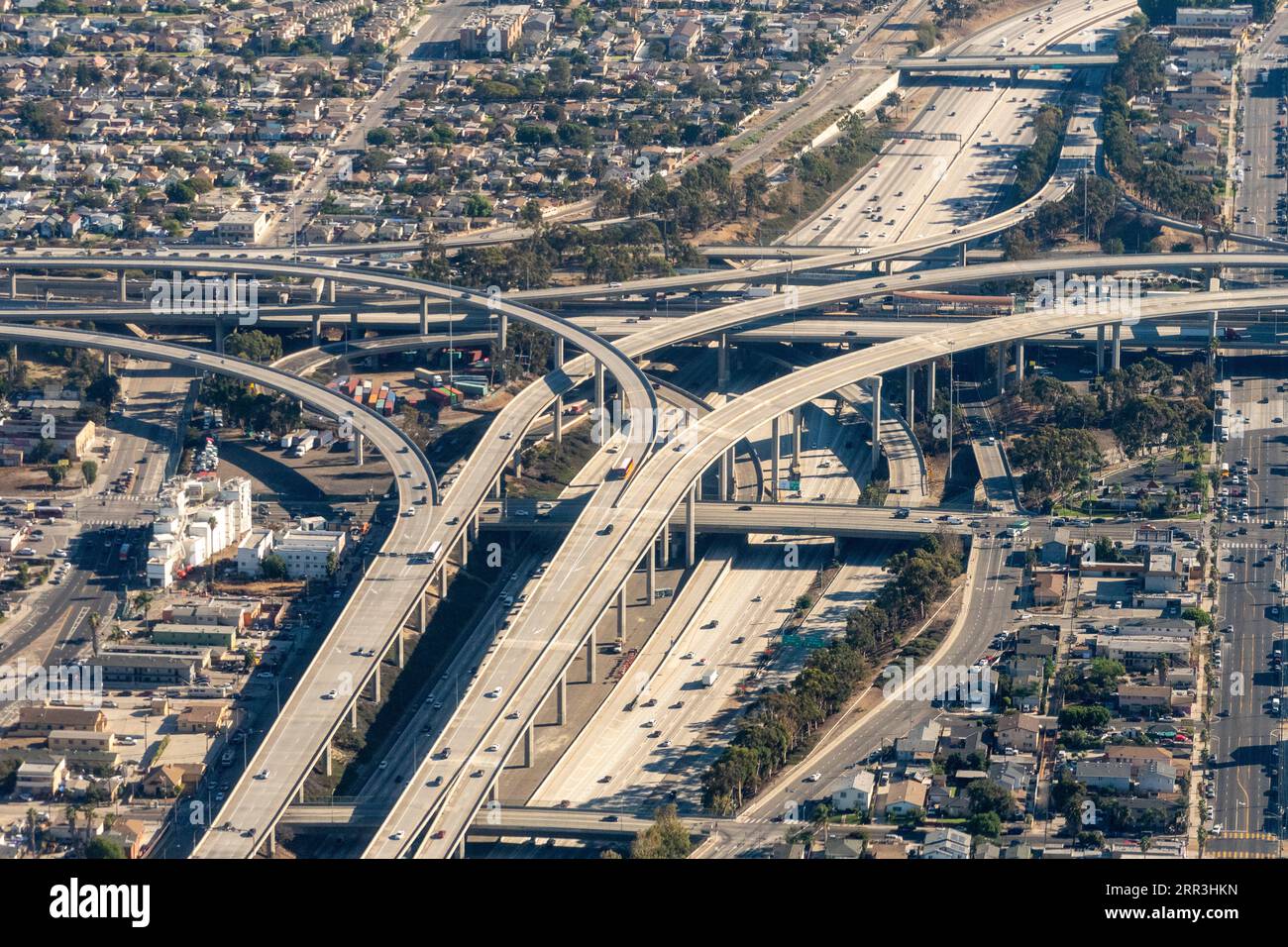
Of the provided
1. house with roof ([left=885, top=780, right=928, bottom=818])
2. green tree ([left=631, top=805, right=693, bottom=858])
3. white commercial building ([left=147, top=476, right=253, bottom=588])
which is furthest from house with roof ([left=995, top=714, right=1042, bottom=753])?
white commercial building ([left=147, top=476, right=253, bottom=588])

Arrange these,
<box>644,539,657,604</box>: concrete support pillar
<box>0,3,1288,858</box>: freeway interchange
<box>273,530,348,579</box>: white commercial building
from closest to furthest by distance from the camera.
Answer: <box>0,3,1288,858</box>: freeway interchange, <box>644,539,657,604</box>: concrete support pillar, <box>273,530,348,579</box>: white commercial building

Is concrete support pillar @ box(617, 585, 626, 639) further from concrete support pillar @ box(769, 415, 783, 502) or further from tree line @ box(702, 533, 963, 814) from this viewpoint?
concrete support pillar @ box(769, 415, 783, 502)

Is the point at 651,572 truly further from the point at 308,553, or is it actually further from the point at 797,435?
the point at 797,435

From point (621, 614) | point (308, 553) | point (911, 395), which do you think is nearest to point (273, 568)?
point (308, 553)

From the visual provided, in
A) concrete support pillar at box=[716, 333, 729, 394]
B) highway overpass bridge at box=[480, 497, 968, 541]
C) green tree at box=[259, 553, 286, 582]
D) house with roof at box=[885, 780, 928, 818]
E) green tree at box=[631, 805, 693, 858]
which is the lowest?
house with roof at box=[885, 780, 928, 818]

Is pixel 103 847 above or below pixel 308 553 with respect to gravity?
below

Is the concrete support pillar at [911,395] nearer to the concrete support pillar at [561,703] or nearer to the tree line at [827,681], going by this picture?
the tree line at [827,681]

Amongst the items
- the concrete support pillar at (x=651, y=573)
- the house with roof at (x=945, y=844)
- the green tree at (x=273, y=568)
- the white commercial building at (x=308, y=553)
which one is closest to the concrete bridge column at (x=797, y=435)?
the concrete support pillar at (x=651, y=573)
